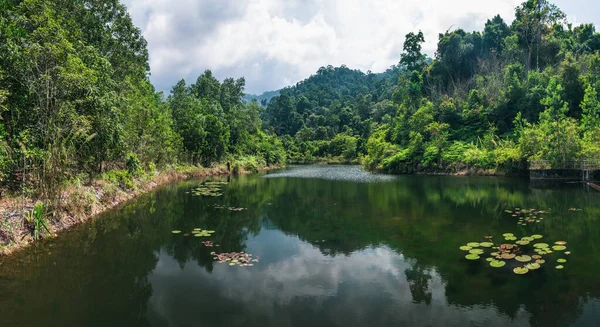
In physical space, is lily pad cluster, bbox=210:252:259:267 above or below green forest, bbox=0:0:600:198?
below

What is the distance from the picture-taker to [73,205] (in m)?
13.4

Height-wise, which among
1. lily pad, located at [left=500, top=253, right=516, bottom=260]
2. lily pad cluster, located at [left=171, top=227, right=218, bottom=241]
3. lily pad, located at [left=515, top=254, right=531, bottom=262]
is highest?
lily pad cluster, located at [left=171, top=227, right=218, bottom=241]

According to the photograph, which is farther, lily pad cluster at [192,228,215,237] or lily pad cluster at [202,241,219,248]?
lily pad cluster at [192,228,215,237]

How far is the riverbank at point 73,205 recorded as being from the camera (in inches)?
395

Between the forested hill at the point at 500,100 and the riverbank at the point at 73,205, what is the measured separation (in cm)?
3249

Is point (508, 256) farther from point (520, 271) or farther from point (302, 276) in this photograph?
point (302, 276)

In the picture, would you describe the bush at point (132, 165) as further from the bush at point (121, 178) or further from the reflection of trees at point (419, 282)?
the reflection of trees at point (419, 282)

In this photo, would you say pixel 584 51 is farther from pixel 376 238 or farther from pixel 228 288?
pixel 228 288

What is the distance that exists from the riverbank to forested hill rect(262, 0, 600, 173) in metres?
32.5

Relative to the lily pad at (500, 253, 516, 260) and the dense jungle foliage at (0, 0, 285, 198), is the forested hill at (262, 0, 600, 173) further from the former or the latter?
the dense jungle foliage at (0, 0, 285, 198)

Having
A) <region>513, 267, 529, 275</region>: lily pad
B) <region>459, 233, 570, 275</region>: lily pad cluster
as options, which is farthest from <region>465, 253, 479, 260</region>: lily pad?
<region>513, 267, 529, 275</region>: lily pad

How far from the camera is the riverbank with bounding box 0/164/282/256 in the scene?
10039 mm

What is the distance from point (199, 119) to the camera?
135ft

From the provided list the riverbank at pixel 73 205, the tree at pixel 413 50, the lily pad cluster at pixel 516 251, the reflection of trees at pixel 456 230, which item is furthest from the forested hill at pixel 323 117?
the lily pad cluster at pixel 516 251
